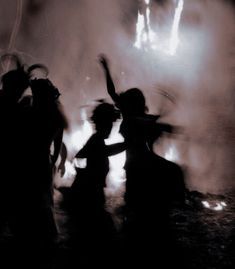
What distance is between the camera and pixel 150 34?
19422 mm

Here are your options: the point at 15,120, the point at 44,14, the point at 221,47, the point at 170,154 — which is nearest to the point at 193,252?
the point at 15,120

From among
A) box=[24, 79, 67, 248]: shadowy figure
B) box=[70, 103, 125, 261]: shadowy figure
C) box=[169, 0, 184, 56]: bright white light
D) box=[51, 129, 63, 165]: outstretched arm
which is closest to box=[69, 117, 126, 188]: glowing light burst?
box=[70, 103, 125, 261]: shadowy figure

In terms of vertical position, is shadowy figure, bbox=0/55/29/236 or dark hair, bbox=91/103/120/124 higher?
dark hair, bbox=91/103/120/124

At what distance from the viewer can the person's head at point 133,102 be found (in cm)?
507

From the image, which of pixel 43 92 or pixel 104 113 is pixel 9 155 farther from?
pixel 104 113

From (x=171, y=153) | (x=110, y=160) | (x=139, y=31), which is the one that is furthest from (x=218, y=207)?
(x=139, y=31)

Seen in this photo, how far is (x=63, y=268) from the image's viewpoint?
3.85 metres

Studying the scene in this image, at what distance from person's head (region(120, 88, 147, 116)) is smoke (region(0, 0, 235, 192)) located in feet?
35.6

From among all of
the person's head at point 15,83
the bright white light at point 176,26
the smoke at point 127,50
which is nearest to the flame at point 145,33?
the smoke at point 127,50

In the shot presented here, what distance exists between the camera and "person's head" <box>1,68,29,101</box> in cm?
385

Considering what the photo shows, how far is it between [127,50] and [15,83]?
53.6ft

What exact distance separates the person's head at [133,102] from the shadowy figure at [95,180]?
0.82ft

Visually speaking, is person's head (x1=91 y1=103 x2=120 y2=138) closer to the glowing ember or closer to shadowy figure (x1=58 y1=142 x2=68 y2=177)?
shadowy figure (x1=58 y1=142 x2=68 y2=177)

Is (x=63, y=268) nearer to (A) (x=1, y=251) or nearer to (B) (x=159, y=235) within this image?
(A) (x=1, y=251)
